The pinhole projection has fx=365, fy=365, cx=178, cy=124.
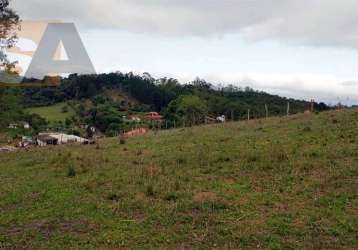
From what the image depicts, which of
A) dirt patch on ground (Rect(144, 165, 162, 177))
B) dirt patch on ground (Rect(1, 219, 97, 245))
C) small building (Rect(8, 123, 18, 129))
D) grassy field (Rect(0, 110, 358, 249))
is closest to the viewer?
grassy field (Rect(0, 110, 358, 249))

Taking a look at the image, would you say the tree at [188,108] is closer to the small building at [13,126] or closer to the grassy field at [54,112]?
the small building at [13,126]

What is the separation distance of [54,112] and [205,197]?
198ft

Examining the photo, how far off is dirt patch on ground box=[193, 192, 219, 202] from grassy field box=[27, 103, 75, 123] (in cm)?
5337

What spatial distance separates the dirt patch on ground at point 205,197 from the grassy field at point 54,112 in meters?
53.4

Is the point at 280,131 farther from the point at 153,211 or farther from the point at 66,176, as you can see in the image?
the point at 153,211

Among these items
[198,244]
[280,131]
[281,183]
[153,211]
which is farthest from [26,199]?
[280,131]

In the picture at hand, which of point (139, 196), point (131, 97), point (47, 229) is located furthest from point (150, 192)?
point (131, 97)

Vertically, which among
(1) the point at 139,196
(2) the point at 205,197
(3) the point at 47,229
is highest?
(2) the point at 205,197

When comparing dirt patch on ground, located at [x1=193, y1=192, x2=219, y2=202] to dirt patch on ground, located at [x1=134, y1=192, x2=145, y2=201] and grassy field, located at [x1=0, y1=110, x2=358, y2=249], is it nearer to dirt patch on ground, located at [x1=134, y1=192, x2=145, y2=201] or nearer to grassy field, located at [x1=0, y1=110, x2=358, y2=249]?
grassy field, located at [x1=0, y1=110, x2=358, y2=249]

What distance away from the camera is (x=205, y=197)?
6902 millimetres

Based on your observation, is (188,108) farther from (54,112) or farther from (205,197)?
(205,197)

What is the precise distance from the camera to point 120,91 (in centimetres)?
7625

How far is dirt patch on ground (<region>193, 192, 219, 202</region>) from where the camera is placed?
671 cm

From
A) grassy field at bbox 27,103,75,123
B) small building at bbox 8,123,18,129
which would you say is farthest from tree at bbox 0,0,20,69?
grassy field at bbox 27,103,75,123
